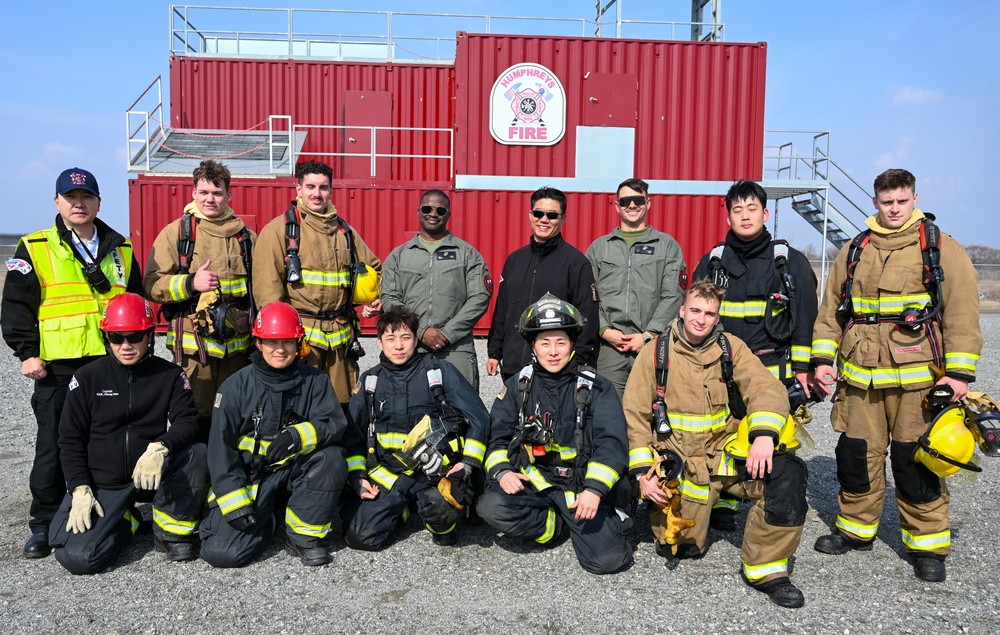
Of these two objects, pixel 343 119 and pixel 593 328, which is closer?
pixel 593 328

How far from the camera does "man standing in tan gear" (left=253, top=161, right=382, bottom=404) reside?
436 cm

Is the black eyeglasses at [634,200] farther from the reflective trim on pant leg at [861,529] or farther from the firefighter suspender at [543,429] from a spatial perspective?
the reflective trim on pant leg at [861,529]

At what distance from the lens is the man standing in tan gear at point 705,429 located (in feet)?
10.8

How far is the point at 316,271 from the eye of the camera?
444 cm

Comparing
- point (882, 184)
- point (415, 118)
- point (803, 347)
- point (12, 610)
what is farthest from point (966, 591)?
point (415, 118)

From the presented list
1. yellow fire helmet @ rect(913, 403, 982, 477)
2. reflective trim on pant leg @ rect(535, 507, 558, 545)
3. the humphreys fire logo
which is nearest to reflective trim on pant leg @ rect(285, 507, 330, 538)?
reflective trim on pant leg @ rect(535, 507, 558, 545)

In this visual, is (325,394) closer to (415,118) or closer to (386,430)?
(386,430)

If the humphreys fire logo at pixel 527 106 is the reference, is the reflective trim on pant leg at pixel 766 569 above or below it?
below

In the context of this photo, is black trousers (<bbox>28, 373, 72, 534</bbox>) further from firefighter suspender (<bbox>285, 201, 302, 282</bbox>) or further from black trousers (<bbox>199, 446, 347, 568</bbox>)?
firefighter suspender (<bbox>285, 201, 302, 282</bbox>)

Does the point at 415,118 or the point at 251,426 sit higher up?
the point at 415,118

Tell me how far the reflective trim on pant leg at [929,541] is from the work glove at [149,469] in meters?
4.09

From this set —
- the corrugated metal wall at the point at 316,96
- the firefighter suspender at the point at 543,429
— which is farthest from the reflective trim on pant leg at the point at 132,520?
the corrugated metal wall at the point at 316,96

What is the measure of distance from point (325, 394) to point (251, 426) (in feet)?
1.46

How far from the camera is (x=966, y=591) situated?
131 inches
